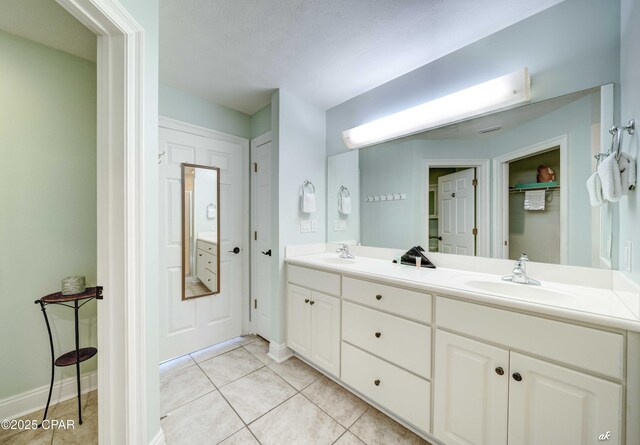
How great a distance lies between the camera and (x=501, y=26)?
136 centimetres

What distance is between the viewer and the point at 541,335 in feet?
2.90

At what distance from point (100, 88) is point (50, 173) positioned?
100 cm

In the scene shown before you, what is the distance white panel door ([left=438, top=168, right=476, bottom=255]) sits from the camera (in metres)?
1.54

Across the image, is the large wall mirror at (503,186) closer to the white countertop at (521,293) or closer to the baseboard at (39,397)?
the white countertop at (521,293)

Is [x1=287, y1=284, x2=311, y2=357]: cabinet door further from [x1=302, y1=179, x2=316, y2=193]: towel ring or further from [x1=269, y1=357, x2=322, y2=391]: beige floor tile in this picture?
[x1=302, y1=179, x2=316, y2=193]: towel ring

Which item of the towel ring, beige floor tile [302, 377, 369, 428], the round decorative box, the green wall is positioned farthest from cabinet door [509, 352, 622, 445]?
the green wall

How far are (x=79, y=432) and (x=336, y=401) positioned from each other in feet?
4.95

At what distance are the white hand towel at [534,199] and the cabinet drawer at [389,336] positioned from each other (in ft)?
3.09

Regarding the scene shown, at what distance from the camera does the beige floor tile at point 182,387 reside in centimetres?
154

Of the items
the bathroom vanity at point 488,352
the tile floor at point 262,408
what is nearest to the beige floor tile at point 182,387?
the tile floor at point 262,408

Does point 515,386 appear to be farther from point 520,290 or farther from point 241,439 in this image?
point 241,439

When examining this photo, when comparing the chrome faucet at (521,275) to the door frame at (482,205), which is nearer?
the chrome faucet at (521,275)

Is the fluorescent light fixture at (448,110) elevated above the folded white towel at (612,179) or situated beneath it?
elevated above

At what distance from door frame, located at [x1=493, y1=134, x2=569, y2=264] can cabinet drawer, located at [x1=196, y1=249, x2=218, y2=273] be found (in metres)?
2.30
